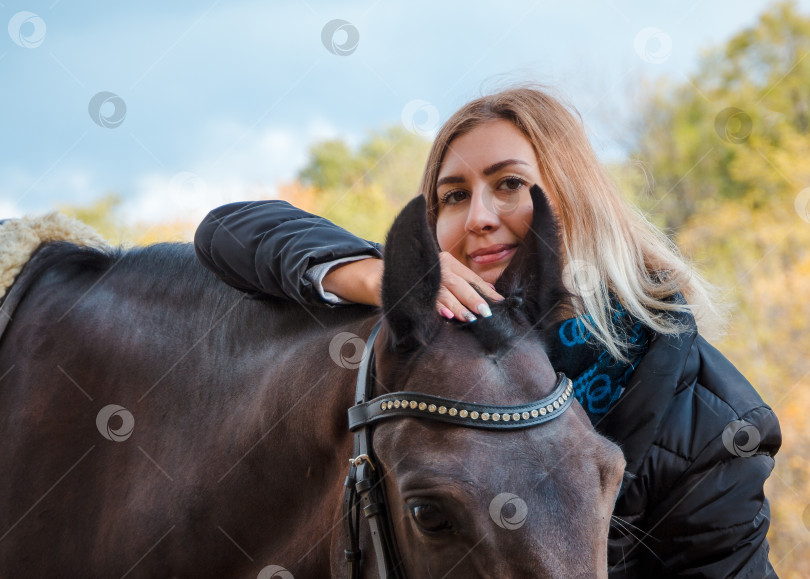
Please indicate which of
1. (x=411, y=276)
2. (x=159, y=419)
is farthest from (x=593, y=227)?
(x=159, y=419)

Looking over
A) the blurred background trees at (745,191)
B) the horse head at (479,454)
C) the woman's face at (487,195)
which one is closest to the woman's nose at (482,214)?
the woman's face at (487,195)

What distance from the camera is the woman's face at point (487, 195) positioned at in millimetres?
2721

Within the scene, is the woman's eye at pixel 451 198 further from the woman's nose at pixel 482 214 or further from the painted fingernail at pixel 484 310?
the painted fingernail at pixel 484 310

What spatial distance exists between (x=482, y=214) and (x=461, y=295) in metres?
0.76

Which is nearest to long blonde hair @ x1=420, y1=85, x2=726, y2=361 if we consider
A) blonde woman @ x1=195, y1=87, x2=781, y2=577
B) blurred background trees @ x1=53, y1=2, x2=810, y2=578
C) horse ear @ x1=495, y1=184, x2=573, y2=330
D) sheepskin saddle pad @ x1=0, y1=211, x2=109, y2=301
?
blonde woman @ x1=195, y1=87, x2=781, y2=577

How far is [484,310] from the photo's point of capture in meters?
2.00

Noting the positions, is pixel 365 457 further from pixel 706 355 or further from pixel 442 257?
pixel 706 355

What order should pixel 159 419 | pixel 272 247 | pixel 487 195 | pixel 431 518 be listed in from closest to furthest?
1. pixel 431 518
2. pixel 272 247
3. pixel 159 419
4. pixel 487 195

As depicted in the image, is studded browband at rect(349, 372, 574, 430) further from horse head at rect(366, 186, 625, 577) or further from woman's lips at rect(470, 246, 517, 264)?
woman's lips at rect(470, 246, 517, 264)

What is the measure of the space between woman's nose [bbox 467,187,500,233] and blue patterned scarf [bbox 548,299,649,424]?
17.5 inches

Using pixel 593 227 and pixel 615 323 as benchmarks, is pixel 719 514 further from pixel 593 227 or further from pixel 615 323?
pixel 593 227

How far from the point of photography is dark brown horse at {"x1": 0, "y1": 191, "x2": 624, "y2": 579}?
1764 millimetres

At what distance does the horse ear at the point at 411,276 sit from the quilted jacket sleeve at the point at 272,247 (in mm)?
416

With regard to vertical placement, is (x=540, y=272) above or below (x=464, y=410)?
above
